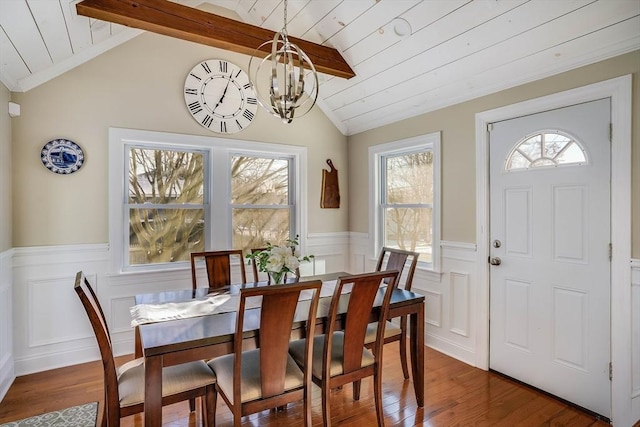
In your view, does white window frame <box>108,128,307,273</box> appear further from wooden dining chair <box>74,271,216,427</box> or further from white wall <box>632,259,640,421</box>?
white wall <box>632,259,640,421</box>

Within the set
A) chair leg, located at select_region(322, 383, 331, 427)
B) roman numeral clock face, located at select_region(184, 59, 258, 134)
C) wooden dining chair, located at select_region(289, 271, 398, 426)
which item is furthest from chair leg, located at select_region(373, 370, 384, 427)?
roman numeral clock face, located at select_region(184, 59, 258, 134)

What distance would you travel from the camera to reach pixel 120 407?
171 centimetres

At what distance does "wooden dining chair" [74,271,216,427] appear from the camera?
1681 millimetres

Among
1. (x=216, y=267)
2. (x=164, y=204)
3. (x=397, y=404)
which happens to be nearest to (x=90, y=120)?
(x=164, y=204)

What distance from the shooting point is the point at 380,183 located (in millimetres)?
4207

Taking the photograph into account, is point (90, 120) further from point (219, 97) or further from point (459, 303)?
point (459, 303)

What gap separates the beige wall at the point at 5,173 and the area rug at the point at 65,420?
139 centimetres

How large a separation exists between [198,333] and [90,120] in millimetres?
2361

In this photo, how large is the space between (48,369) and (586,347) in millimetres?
4125

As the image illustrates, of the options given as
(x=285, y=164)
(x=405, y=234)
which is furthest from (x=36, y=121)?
(x=405, y=234)

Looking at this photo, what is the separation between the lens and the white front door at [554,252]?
7.54 ft

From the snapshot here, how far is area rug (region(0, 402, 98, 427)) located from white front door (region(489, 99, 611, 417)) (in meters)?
2.87

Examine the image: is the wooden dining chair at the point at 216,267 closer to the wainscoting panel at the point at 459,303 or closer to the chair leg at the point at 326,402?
the chair leg at the point at 326,402

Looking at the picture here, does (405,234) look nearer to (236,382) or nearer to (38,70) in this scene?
(236,382)
